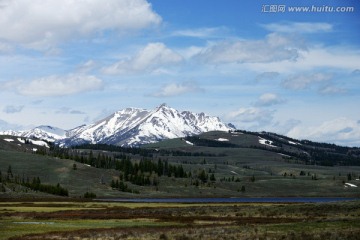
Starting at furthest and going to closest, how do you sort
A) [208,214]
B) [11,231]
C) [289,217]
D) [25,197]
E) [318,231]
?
1. [25,197]
2. [208,214]
3. [289,217]
4. [11,231]
5. [318,231]

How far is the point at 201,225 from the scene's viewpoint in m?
72.1

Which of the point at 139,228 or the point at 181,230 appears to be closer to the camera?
the point at 181,230

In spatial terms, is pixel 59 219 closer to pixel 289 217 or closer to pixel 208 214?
pixel 208 214

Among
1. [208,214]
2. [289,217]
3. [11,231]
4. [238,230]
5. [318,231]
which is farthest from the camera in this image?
[208,214]

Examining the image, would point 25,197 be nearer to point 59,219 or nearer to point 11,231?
point 59,219

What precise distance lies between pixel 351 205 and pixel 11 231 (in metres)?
48.2

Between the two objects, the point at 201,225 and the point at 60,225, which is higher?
the point at 201,225

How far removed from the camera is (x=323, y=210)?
283 ft

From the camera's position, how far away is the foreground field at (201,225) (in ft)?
193

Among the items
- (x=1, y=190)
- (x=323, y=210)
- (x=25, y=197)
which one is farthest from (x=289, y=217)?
(x=1, y=190)

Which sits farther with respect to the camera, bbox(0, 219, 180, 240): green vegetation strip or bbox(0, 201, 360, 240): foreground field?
bbox(0, 219, 180, 240): green vegetation strip

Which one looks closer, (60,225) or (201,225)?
(201,225)

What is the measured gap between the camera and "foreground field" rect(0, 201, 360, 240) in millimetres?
58750

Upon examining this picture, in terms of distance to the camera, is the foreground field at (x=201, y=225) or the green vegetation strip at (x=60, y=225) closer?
the foreground field at (x=201, y=225)
